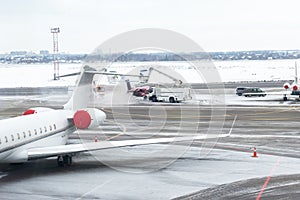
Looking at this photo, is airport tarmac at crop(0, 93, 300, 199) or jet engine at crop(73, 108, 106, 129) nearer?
airport tarmac at crop(0, 93, 300, 199)

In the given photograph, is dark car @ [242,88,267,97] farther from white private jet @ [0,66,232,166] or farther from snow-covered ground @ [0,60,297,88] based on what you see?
white private jet @ [0,66,232,166]

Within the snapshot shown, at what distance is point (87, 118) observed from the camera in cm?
2880

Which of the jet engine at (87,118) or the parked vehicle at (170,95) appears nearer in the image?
the jet engine at (87,118)

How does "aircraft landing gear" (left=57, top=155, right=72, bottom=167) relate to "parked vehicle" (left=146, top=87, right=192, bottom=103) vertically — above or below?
below

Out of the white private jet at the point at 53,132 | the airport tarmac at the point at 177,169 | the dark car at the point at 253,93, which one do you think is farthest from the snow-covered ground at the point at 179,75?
the white private jet at the point at 53,132

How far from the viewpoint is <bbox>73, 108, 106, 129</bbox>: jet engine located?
1116 inches

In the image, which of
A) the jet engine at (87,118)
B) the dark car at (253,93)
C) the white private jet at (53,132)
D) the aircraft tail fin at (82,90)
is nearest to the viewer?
the white private jet at (53,132)

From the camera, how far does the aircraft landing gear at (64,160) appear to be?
84.4 feet

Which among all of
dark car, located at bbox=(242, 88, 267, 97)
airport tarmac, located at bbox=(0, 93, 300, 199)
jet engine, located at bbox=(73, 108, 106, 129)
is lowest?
airport tarmac, located at bbox=(0, 93, 300, 199)

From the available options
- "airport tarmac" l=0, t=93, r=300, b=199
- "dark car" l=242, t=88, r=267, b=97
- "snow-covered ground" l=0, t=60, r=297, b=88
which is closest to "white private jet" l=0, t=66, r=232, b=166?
"airport tarmac" l=0, t=93, r=300, b=199

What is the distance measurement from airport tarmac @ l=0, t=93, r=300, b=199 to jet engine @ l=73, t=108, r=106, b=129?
5.44ft

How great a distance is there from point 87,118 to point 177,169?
20.3ft

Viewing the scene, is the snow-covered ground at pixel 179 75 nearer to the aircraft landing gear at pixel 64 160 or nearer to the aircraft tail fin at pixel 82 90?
the aircraft tail fin at pixel 82 90

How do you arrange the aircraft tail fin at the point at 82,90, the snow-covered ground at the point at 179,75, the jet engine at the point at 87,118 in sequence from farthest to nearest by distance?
1. the snow-covered ground at the point at 179,75
2. the aircraft tail fin at the point at 82,90
3. the jet engine at the point at 87,118
